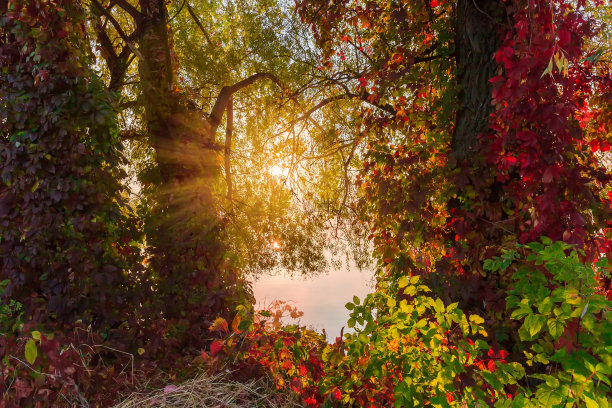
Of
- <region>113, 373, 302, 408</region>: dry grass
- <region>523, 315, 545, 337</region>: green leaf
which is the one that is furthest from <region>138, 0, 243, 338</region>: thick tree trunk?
<region>523, 315, 545, 337</region>: green leaf

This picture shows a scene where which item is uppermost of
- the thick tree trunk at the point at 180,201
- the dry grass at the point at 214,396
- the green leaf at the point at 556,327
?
the thick tree trunk at the point at 180,201

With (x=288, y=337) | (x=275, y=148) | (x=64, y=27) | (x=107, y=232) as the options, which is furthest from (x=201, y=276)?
(x=275, y=148)

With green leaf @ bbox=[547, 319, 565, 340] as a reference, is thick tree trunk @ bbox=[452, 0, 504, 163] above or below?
above

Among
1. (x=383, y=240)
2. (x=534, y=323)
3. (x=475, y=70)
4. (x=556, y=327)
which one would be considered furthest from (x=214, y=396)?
(x=475, y=70)

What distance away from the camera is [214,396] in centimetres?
319

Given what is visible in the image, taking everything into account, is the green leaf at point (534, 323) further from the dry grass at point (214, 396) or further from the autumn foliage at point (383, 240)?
the dry grass at point (214, 396)

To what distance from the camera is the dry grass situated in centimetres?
314

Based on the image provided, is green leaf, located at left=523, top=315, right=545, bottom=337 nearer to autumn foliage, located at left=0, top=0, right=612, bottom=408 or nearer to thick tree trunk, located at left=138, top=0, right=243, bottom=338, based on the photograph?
autumn foliage, located at left=0, top=0, right=612, bottom=408

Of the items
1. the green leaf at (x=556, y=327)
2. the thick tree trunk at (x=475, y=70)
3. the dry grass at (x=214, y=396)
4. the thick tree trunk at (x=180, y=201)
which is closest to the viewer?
the green leaf at (x=556, y=327)

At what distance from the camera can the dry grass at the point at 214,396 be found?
123 inches

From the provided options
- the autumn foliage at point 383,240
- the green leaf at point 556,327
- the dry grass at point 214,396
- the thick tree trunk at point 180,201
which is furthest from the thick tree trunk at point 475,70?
the dry grass at point 214,396

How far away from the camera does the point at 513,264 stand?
4.67 meters

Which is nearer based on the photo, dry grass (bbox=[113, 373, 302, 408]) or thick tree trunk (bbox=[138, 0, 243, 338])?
dry grass (bbox=[113, 373, 302, 408])

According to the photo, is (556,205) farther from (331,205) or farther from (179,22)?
(179,22)
